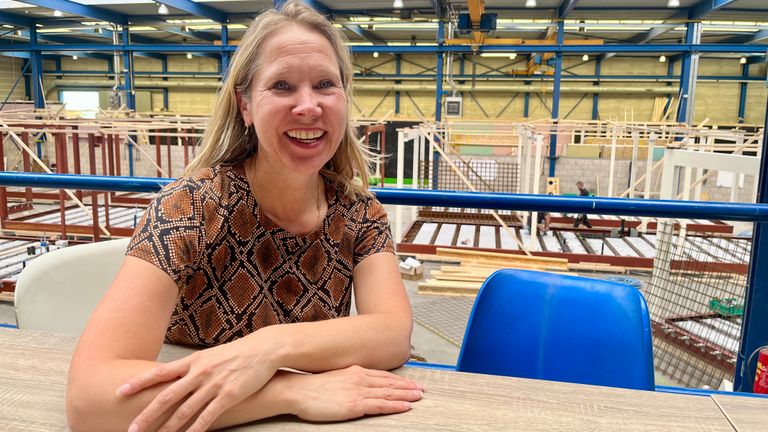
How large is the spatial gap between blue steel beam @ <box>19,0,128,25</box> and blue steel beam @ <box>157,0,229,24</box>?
2387mm

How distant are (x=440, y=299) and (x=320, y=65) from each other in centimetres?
573

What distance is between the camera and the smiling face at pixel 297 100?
1151 mm

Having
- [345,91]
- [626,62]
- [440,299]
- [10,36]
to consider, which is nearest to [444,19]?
[440,299]

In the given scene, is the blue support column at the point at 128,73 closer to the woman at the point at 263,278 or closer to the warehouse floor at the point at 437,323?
the warehouse floor at the point at 437,323

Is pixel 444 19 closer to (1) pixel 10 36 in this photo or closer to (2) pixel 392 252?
(2) pixel 392 252

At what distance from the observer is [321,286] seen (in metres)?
1.27

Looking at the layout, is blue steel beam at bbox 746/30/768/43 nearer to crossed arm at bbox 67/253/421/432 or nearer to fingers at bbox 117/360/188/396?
crossed arm at bbox 67/253/421/432

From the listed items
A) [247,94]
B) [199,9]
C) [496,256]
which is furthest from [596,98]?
[247,94]

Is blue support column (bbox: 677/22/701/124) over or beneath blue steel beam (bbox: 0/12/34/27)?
beneath

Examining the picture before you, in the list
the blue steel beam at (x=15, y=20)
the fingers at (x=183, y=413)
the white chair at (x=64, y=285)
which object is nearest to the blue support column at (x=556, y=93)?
the white chair at (x=64, y=285)

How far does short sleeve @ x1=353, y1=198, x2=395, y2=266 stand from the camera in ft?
4.30

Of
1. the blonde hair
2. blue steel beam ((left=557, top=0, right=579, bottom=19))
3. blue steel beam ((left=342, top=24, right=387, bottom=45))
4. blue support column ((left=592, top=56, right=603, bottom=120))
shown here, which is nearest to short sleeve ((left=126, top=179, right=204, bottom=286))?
the blonde hair

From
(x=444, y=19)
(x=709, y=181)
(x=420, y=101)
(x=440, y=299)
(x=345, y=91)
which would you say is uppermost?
(x=444, y=19)

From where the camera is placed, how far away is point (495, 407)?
91cm
